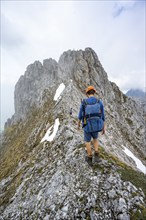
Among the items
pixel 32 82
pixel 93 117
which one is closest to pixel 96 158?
pixel 93 117

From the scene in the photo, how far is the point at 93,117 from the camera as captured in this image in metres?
8.87

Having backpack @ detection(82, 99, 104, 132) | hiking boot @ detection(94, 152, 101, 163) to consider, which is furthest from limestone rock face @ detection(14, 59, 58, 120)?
backpack @ detection(82, 99, 104, 132)

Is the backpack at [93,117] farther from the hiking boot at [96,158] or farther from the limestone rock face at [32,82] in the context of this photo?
the limestone rock face at [32,82]

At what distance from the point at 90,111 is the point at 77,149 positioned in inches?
144

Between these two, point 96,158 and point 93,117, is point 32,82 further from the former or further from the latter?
point 93,117

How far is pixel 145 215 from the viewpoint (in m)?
6.87

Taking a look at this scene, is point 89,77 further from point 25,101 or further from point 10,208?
point 25,101

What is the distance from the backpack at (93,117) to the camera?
349 inches

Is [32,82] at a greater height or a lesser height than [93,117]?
greater

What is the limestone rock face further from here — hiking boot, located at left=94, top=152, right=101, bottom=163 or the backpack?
the backpack

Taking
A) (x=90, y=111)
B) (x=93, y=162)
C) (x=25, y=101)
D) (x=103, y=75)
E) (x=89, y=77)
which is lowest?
(x=93, y=162)

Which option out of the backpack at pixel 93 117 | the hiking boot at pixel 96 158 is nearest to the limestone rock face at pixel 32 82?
the hiking boot at pixel 96 158

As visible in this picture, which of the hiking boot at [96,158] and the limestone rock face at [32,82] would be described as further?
the limestone rock face at [32,82]

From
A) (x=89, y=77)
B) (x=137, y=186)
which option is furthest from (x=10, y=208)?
(x=89, y=77)
